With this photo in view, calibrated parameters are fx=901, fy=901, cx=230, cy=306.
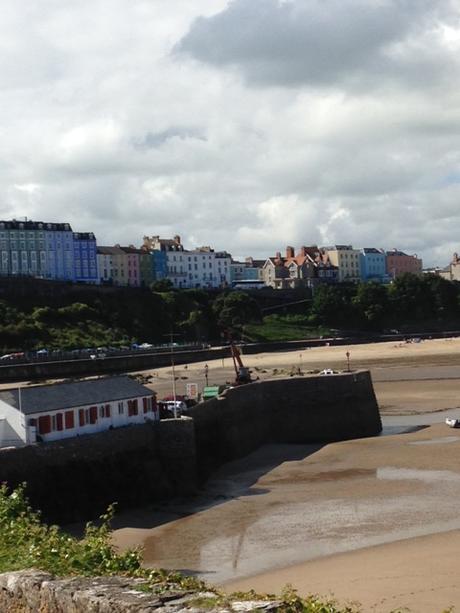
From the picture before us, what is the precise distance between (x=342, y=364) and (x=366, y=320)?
35.5 meters

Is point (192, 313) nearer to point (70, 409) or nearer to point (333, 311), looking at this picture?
point (333, 311)

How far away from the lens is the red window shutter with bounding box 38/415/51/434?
2394cm

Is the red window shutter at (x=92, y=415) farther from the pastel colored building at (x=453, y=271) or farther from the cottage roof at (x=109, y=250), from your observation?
the pastel colored building at (x=453, y=271)

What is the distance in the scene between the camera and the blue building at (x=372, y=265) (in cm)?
14612

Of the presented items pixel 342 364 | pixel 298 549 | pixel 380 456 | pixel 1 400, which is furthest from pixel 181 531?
pixel 342 364

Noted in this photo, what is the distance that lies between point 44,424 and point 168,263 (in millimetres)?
99408

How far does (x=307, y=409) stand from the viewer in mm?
37469

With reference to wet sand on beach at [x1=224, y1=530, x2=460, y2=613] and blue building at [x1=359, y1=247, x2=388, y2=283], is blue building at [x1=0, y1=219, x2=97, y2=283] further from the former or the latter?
wet sand on beach at [x1=224, y1=530, x2=460, y2=613]

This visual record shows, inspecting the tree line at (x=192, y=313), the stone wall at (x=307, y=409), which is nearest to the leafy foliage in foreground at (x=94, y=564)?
the stone wall at (x=307, y=409)

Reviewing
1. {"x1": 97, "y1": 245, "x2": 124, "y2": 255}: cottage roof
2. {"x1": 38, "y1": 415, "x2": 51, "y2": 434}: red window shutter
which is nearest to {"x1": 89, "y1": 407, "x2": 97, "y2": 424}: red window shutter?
{"x1": 38, "y1": 415, "x2": 51, "y2": 434}: red window shutter

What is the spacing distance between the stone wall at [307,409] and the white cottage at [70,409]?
23.5 ft

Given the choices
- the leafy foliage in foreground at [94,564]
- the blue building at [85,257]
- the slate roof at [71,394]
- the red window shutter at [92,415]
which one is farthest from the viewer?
the blue building at [85,257]

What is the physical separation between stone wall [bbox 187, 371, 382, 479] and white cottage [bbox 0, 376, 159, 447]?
7162 millimetres

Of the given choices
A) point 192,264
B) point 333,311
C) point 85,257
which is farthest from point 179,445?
point 192,264
